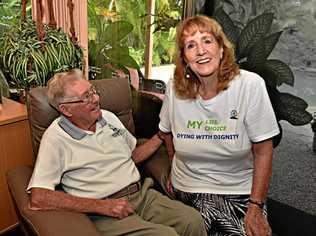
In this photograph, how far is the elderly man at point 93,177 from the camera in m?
1.40

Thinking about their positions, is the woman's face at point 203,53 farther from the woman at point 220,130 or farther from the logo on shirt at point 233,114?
the logo on shirt at point 233,114

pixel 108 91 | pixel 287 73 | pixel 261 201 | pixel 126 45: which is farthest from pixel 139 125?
pixel 261 201

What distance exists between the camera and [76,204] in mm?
1388

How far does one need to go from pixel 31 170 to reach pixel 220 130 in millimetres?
884

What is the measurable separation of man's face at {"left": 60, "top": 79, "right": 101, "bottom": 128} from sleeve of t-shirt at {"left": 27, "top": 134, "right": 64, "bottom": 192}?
15 cm

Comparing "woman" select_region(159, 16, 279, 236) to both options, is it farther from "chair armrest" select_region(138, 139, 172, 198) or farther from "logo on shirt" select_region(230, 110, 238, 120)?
"chair armrest" select_region(138, 139, 172, 198)

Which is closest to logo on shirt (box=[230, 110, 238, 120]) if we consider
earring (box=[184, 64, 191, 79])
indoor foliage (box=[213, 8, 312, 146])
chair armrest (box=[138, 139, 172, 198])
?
earring (box=[184, 64, 191, 79])

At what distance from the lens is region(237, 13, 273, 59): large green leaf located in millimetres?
2064

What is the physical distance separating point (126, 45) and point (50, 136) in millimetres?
1576

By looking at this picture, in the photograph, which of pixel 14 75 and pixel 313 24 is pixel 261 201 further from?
pixel 14 75

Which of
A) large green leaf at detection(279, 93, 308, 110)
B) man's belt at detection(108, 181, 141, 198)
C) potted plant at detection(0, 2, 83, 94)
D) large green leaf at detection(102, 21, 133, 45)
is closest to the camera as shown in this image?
man's belt at detection(108, 181, 141, 198)

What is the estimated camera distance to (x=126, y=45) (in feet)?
9.46

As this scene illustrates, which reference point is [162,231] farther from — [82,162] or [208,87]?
[208,87]

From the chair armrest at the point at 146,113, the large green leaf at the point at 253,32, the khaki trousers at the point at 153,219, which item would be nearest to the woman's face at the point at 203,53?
the khaki trousers at the point at 153,219
